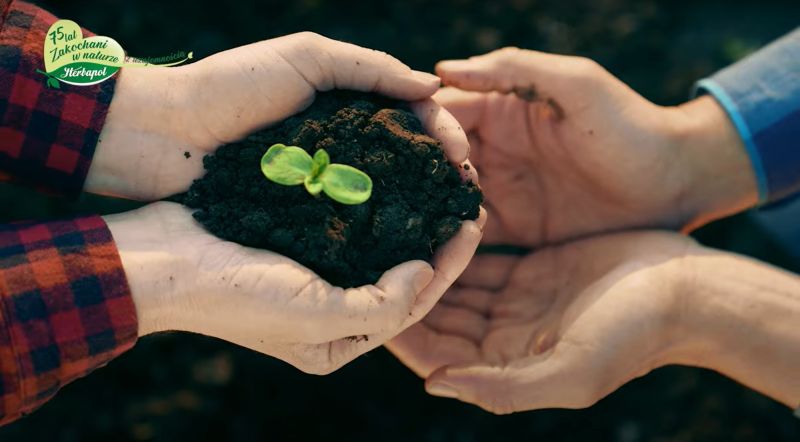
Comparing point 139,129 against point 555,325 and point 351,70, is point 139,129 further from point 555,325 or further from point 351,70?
point 555,325

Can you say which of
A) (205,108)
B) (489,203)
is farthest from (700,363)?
(205,108)

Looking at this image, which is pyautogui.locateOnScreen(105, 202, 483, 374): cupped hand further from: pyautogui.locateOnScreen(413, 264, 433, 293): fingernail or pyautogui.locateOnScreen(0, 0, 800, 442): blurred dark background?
pyautogui.locateOnScreen(0, 0, 800, 442): blurred dark background

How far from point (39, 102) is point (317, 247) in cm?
68

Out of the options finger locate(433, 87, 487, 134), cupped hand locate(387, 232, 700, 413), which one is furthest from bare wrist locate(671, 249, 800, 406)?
finger locate(433, 87, 487, 134)

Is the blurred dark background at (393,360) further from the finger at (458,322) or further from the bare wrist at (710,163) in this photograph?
the finger at (458,322)

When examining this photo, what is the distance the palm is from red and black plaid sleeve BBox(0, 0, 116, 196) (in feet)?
3.00

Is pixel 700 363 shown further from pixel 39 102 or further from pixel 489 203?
pixel 39 102

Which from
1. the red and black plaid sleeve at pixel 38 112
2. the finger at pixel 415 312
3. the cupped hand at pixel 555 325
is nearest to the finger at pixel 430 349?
the cupped hand at pixel 555 325

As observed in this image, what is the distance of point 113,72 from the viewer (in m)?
1.59

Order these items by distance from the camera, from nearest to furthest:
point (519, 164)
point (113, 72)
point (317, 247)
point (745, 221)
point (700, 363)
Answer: point (317, 247) → point (113, 72) → point (700, 363) → point (519, 164) → point (745, 221)

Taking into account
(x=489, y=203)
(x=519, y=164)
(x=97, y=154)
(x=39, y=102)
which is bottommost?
(x=489, y=203)

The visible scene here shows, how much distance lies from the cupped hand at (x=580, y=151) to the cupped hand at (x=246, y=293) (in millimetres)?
617

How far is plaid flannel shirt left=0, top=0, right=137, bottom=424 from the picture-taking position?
1.35 metres

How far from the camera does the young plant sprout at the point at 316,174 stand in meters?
1.45
